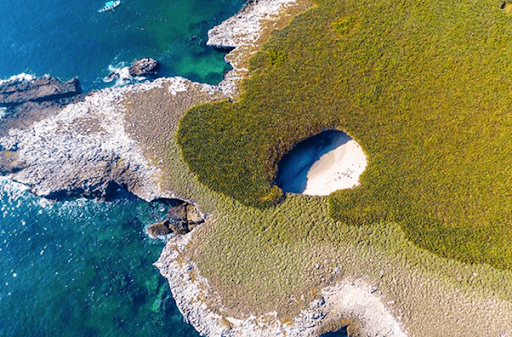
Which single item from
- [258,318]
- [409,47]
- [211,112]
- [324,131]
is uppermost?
[409,47]

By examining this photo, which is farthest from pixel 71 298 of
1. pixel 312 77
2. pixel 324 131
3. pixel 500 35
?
pixel 500 35

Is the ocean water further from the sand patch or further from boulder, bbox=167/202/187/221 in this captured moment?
the sand patch

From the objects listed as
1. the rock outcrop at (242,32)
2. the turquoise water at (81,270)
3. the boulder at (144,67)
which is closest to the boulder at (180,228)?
the turquoise water at (81,270)

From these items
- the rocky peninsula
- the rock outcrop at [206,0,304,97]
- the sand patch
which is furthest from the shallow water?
the rock outcrop at [206,0,304,97]

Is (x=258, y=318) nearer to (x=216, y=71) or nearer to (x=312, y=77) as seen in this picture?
(x=312, y=77)

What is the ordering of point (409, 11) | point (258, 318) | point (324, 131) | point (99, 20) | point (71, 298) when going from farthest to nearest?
point (99, 20), point (409, 11), point (324, 131), point (71, 298), point (258, 318)

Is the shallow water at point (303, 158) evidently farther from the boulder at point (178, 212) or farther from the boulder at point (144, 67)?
the boulder at point (144, 67)
